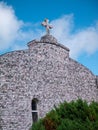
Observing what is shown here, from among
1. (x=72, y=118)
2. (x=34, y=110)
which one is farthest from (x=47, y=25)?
(x=72, y=118)

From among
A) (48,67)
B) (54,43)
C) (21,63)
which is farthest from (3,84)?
(54,43)

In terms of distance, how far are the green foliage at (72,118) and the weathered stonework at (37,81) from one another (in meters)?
5.65

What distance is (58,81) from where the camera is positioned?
18.2m

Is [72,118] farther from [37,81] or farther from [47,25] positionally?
[47,25]

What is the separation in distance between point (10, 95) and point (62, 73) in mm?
4143

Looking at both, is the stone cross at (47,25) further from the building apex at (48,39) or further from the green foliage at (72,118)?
the green foliage at (72,118)

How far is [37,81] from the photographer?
17.0m

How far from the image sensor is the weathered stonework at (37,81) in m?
15.5

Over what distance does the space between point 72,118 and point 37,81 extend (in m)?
7.41

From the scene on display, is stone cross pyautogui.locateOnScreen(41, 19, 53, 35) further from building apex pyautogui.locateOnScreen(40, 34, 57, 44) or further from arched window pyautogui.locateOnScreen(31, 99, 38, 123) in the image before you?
arched window pyautogui.locateOnScreen(31, 99, 38, 123)

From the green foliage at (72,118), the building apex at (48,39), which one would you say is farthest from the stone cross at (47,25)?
the green foliage at (72,118)

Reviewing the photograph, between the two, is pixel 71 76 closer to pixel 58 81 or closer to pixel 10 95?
pixel 58 81

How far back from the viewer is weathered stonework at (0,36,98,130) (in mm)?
15539

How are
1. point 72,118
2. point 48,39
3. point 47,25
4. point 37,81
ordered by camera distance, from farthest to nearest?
point 47,25
point 48,39
point 37,81
point 72,118
